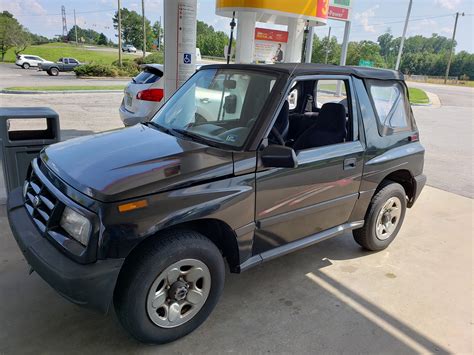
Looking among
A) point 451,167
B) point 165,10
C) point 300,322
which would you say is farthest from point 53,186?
point 451,167

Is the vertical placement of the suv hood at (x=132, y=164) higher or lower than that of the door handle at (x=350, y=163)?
higher

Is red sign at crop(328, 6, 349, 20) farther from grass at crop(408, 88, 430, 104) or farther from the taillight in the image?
the taillight

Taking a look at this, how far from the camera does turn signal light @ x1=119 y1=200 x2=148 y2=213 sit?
2.25 meters

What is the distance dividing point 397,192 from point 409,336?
1.65 metres

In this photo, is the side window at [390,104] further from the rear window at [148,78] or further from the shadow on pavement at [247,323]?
the rear window at [148,78]

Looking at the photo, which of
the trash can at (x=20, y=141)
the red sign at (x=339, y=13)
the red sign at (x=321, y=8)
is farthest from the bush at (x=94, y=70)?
the trash can at (x=20, y=141)

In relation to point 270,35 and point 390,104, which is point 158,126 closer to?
point 390,104

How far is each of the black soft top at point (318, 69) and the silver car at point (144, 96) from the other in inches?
146

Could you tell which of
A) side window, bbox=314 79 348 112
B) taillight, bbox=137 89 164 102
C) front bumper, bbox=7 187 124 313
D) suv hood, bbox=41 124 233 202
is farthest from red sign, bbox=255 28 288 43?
front bumper, bbox=7 187 124 313

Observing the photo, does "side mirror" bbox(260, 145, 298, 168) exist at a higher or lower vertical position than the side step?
higher

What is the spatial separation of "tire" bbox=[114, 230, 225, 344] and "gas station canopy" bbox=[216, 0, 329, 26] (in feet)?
20.5

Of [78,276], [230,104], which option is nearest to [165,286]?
[78,276]

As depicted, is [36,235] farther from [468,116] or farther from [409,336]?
[468,116]

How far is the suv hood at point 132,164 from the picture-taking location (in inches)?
92.7
